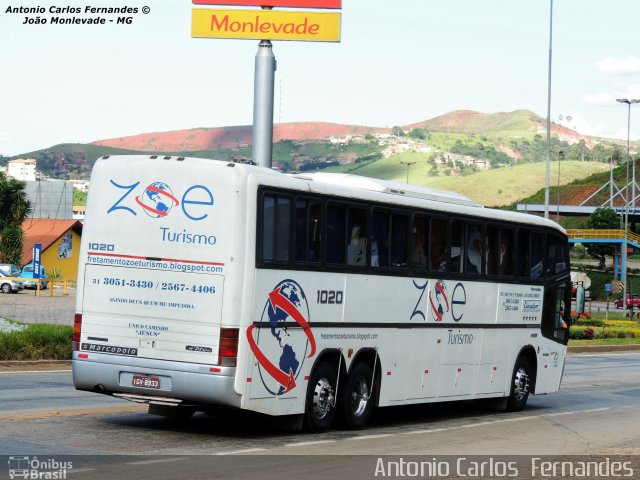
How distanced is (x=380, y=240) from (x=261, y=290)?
2.95 m

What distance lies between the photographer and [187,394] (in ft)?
46.1

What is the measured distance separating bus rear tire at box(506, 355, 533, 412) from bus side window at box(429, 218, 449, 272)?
3.42 metres

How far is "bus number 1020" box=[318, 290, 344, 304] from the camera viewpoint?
15.6 meters

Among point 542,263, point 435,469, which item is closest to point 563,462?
point 435,469

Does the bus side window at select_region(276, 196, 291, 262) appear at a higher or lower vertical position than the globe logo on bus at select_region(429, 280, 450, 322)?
higher

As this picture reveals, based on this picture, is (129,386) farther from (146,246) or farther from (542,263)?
(542,263)

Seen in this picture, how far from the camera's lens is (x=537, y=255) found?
841 inches

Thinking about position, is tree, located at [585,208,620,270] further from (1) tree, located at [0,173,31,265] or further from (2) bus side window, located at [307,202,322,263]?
(2) bus side window, located at [307,202,322,263]

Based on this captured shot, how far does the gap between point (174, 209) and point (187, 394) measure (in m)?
2.16

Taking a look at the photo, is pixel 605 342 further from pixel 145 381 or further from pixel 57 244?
pixel 57 244

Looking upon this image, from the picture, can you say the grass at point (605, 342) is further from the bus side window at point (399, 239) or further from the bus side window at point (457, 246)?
the bus side window at point (399, 239)

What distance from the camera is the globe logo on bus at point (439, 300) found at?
59.6 ft

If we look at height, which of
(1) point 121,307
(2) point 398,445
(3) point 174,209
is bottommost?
(2) point 398,445

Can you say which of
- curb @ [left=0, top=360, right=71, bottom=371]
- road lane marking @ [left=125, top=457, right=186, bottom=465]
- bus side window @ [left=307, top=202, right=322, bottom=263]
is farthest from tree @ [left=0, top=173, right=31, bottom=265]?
road lane marking @ [left=125, top=457, right=186, bottom=465]
